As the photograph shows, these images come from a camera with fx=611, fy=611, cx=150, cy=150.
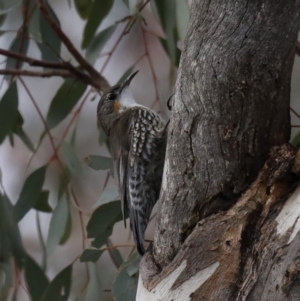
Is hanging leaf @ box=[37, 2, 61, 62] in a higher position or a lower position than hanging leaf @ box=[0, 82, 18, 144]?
higher

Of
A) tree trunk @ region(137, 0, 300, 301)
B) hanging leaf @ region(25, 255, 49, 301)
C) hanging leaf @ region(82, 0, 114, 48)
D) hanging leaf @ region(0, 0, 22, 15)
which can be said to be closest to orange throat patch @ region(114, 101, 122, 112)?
hanging leaf @ region(82, 0, 114, 48)

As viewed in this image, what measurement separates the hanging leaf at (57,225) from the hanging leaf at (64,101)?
264 mm

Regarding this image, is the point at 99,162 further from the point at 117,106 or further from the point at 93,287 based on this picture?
the point at 93,287

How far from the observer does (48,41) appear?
6.97 ft

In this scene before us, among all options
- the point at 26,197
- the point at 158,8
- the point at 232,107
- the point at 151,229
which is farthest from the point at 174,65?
the point at 151,229

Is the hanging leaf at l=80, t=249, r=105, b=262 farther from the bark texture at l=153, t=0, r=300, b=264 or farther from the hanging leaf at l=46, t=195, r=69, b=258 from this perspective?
the bark texture at l=153, t=0, r=300, b=264

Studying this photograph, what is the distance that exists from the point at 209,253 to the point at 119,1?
1.26 metres

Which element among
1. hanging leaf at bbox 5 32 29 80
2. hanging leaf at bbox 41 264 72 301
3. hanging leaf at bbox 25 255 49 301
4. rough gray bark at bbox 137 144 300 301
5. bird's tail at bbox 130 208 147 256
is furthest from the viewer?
hanging leaf at bbox 5 32 29 80

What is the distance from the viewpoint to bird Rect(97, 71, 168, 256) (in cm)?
162

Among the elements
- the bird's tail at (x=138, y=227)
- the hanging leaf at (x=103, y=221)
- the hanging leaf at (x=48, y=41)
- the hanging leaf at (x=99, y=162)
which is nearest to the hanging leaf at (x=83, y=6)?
the hanging leaf at (x=48, y=41)

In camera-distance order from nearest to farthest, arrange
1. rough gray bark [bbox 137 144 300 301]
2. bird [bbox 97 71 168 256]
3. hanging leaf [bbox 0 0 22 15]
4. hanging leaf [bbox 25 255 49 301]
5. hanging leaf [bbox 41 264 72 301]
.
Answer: rough gray bark [bbox 137 144 300 301], bird [bbox 97 71 168 256], hanging leaf [bbox 0 0 22 15], hanging leaf [bbox 41 264 72 301], hanging leaf [bbox 25 255 49 301]

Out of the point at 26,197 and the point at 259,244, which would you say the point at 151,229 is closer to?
the point at 26,197

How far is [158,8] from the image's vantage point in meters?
1.76

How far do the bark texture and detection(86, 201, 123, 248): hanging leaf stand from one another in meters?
0.63
